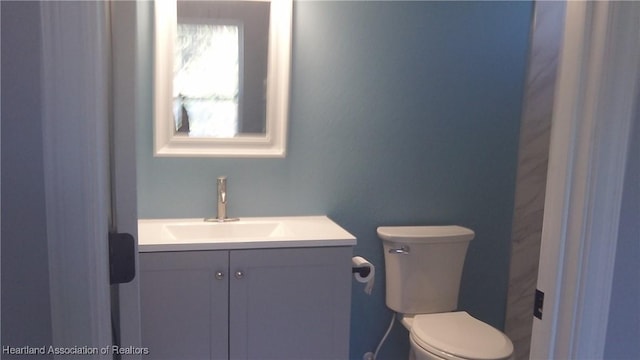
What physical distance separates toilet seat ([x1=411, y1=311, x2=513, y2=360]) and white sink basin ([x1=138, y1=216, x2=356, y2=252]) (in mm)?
525

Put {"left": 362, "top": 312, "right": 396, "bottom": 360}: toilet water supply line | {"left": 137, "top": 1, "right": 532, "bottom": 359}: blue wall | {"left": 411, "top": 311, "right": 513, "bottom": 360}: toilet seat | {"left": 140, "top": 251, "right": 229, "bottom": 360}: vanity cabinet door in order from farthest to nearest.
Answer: {"left": 362, "top": 312, "right": 396, "bottom": 360}: toilet water supply line → {"left": 137, "top": 1, "right": 532, "bottom": 359}: blue wall → {"left": 411, "top": 311, "right": 513, "bottom": 360}: toilet seat → {"left": 140, "top": 251, "right": 229, "bottom": 360}: vanity cabinet door

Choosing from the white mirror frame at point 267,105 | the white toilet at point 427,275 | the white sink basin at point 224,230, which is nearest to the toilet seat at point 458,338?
the white toilet at point 427,275

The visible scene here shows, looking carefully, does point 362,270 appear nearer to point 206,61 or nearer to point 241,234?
point 241,234

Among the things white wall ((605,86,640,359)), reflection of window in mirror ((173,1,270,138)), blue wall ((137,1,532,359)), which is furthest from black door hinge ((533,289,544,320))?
reflection of window in mirror ((173,1,270,138))

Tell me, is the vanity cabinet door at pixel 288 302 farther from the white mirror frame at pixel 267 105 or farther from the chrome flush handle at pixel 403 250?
the white mirror frame at pixel 267 105

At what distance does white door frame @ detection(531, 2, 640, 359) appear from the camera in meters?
0.85

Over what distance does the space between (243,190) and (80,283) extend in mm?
1313

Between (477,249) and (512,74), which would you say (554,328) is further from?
(512,74)

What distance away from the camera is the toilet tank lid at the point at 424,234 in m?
2.06

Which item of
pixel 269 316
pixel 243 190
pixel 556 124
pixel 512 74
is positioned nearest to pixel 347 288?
pixel 269 316

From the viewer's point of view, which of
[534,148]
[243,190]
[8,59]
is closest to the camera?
[8,59]

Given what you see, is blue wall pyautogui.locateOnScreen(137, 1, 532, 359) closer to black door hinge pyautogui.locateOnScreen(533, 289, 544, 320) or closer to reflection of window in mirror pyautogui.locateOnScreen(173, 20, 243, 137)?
reflection of window in mirror pyautogui.locateOnScreen(173, 20, 243, 137)

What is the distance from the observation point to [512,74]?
2.23 meters

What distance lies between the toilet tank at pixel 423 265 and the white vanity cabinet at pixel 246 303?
423 millimetres
